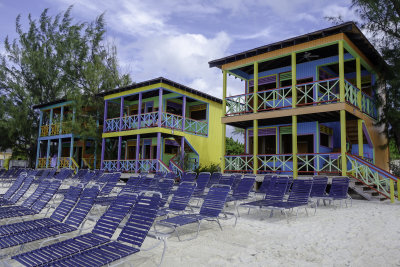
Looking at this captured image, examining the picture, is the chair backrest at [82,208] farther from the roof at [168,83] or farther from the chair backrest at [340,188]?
the roof at [168,83]

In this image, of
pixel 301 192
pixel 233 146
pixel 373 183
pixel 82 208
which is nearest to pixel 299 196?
pixel 301 192

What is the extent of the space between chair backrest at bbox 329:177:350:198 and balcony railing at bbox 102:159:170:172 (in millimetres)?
8846

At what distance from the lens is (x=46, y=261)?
2875 millimetres

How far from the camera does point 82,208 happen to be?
451cm

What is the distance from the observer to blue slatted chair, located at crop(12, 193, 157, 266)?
293cm

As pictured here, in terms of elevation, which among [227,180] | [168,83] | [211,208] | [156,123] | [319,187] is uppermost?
[168,83]

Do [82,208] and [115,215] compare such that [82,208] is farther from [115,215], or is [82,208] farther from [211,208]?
[211,208]

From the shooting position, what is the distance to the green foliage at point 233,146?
30505 millimetres

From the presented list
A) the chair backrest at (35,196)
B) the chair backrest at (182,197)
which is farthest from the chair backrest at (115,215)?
the chair backrest at (35,196)

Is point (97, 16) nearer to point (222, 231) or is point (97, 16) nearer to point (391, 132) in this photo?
point (391, 132)

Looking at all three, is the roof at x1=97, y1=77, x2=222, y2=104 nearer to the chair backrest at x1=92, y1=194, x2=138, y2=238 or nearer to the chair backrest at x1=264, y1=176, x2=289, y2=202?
the chair backrest at x1=264, y1=176, x2=289, y2=202

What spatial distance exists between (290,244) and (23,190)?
5.87 m

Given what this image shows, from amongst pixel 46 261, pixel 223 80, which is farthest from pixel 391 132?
pixel 46 261

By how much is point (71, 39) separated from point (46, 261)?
26695mm
